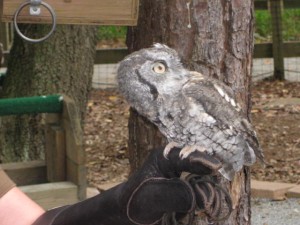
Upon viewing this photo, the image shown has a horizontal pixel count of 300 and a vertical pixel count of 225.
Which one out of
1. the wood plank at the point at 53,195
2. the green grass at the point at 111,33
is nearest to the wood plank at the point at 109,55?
the green grass at the point at 111,33

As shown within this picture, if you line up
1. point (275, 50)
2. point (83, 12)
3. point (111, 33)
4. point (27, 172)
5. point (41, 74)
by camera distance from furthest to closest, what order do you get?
1. point (111, 33)
2. point (275, 50)
3. point (41, 74)
4. point (27, 172)
5. point (83, 12)

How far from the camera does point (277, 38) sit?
10.3 m

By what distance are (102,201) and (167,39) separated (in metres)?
1.18

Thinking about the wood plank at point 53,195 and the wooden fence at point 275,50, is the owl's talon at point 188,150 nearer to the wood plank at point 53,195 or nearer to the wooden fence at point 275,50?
the wood plank at point 53,195

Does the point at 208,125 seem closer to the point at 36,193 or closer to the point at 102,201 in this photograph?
the point at 102,201

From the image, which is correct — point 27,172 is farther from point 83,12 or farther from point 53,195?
point 83,12

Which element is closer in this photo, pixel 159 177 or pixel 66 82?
pixel 159 177

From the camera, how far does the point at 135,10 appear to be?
3.32m

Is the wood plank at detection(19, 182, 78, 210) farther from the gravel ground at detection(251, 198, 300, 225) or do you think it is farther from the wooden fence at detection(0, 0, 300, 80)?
the wooden fence at detection(0, 0, 300, 80)

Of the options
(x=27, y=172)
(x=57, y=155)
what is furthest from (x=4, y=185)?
(x=27, y=172)

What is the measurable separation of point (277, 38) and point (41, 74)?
16.4ft

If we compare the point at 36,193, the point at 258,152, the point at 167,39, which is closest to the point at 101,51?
the point at 36,193

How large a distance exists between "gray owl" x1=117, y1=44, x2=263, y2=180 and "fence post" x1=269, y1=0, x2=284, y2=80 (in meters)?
7.65

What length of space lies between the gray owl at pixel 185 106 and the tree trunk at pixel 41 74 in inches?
137
